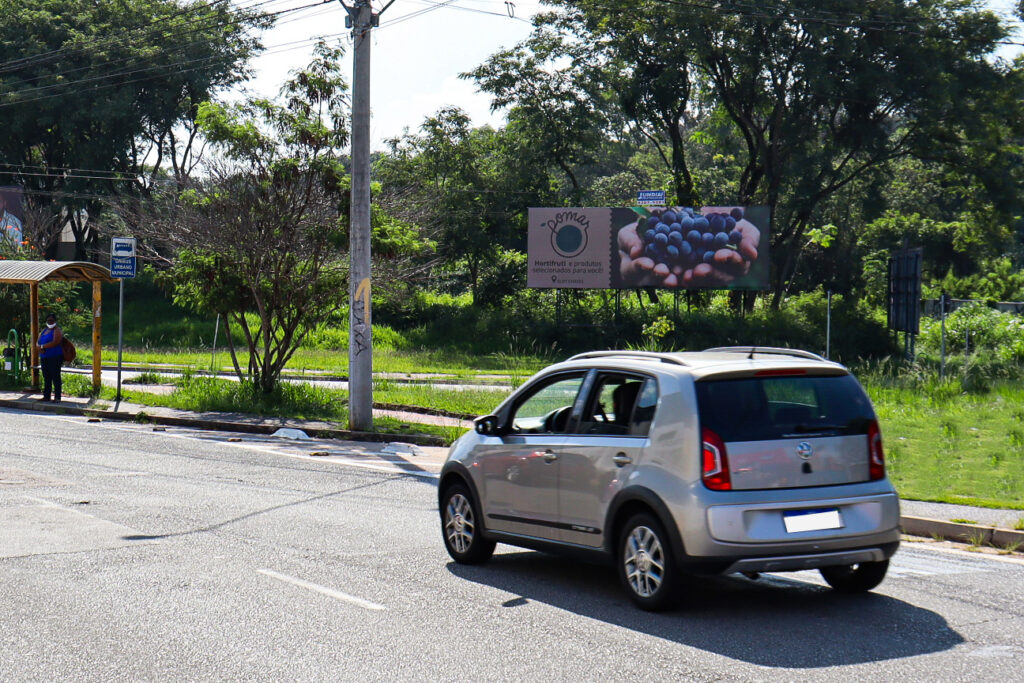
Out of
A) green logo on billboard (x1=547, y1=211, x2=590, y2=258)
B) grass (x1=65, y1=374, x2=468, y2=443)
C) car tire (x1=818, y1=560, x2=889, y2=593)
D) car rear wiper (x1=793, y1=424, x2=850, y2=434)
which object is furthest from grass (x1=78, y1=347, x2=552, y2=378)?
car rear wiper (x1=793, y1=424, x2=850, y2=434)

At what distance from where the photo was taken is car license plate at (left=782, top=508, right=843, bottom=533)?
6863 mm

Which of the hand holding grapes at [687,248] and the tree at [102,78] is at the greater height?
the tree at [102,78]

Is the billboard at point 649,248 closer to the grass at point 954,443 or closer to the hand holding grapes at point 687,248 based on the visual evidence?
the hand holding grapes at point 687,248

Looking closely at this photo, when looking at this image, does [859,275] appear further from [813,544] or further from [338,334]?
[813,544]

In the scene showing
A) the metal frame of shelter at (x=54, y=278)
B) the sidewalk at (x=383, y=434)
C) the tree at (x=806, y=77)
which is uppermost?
the tree at (x=806, y=77)

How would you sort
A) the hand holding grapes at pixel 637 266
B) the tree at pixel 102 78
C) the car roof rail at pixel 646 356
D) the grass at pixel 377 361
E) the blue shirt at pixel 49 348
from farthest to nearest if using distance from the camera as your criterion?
the tree at pixel 102 78
the hand holding grapes at pixel 637 266
the grass at pixel 377 361
the blue shirt at pixel 49 348
the car roof rail at pixel 646 356

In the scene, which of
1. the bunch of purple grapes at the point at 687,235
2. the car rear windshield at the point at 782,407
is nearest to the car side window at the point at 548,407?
the car rear windshield at the point at 782,407

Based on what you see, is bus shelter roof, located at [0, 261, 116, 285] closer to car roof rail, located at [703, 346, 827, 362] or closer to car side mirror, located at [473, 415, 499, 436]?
car side mirror, located at [473, 415, 499, 436]

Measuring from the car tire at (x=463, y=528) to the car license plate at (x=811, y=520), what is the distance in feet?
8.47

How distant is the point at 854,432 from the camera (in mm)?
7176

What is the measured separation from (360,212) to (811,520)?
42.7 ft

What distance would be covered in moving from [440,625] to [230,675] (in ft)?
4.71

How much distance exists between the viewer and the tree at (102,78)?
53625mm

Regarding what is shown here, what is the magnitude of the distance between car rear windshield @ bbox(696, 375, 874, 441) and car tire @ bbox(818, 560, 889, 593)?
99 cm
